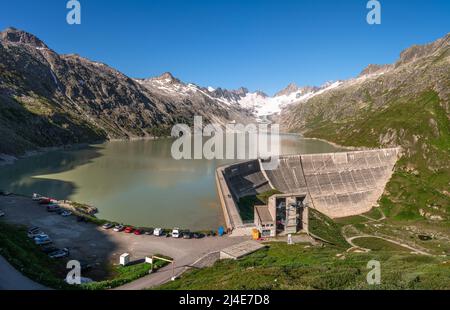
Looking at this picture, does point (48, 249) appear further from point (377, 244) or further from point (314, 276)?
point (377, 244)

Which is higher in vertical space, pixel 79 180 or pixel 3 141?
pixel 3 141

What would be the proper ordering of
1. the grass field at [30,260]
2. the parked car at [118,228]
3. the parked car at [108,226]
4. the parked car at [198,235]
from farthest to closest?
the parked car at [108,226] → the parked car at [118,228] → the parked car at [198,235] → the grass field at [30,260]

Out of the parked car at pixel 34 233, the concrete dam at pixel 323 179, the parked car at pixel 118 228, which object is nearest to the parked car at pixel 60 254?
the parked car at pixel 34 233

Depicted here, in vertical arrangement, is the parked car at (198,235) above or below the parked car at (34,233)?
below

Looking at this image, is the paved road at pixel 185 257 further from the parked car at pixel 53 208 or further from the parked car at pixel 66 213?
the parked car at pixel 53 208

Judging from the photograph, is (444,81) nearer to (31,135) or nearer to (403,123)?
(403,123)
